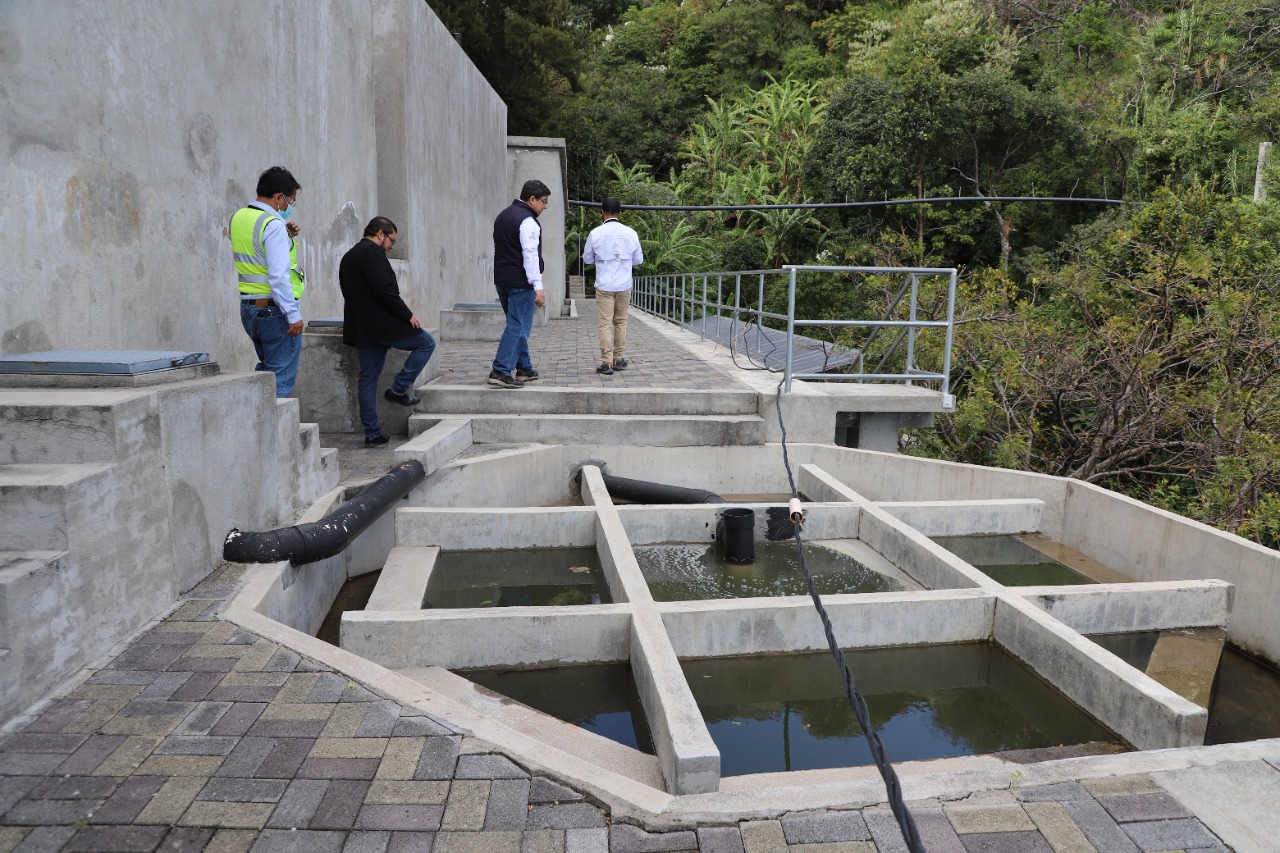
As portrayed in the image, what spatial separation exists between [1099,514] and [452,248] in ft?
31.1

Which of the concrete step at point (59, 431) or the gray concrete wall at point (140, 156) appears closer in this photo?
the concrete step at point (59, 431)

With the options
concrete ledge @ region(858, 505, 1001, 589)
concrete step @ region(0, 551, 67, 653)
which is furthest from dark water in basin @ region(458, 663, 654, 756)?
concrete ledge @ region(858, 505, 1001, 589)

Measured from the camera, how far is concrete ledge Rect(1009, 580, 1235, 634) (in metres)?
4.88

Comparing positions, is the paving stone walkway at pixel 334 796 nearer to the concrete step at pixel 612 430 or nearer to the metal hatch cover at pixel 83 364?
the metal hatch cover at pixel 83 364

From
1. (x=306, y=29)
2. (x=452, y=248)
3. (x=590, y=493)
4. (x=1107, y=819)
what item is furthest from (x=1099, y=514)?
(x=452, y=248)

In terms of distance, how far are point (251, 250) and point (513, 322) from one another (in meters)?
2.73

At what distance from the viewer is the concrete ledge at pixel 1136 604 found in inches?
192

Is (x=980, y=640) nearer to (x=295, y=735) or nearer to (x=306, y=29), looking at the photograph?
(x=295, y=735)

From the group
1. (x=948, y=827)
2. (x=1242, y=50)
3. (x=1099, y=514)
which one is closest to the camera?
(x=948, y=827)

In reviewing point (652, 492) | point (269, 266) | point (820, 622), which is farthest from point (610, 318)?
point (820, 622)

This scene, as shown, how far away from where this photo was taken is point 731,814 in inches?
103

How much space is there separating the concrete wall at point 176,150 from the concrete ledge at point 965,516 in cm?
493

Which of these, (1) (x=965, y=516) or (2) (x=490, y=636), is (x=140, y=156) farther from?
(1) (x=965, y=516)

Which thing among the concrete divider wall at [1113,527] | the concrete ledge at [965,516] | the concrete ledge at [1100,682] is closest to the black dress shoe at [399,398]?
the concrete divider wall at [1113,527]
